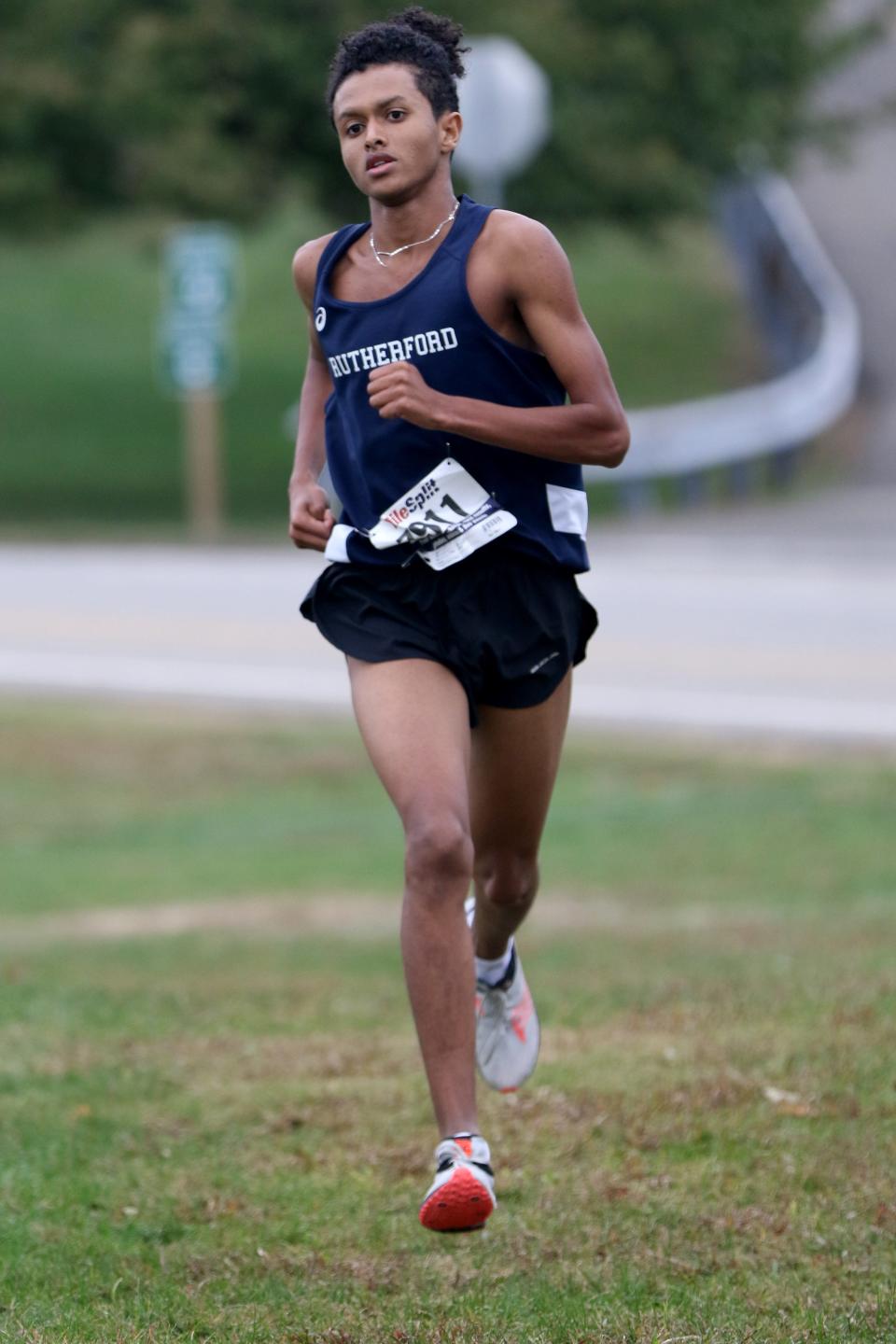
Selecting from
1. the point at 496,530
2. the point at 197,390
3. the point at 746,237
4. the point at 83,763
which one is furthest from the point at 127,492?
the point at 496,530

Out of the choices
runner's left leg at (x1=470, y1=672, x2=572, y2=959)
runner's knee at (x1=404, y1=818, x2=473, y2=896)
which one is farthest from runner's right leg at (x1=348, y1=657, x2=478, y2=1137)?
runner's left leg at (x1=470, y1=672, x2=572, y2=959)

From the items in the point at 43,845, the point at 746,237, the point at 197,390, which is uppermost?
the point at 746,237

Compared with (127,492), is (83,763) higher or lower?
lower

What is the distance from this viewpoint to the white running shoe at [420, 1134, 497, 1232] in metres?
4.29

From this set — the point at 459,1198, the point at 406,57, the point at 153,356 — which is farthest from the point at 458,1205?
the point at 153,356

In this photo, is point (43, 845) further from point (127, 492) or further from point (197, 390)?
point (127, 492)

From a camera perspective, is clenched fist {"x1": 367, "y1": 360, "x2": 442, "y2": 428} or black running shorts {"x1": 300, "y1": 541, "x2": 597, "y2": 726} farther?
black running shorts {"x1": 300, "y1": 541, "x2": 597, "y2": 726}

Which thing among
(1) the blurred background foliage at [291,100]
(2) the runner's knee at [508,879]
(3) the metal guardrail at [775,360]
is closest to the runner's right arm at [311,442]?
(2) the runner's knee at [508,879]

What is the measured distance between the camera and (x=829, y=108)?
133 feet

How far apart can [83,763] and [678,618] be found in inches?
217

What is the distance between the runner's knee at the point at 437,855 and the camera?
4.58 meters

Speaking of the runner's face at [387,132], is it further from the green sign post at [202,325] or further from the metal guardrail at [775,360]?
the green sign post at [202,325]

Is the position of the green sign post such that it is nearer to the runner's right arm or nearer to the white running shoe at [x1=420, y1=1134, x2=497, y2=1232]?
the runner's right arm

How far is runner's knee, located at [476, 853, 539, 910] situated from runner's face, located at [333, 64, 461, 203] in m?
1.53
